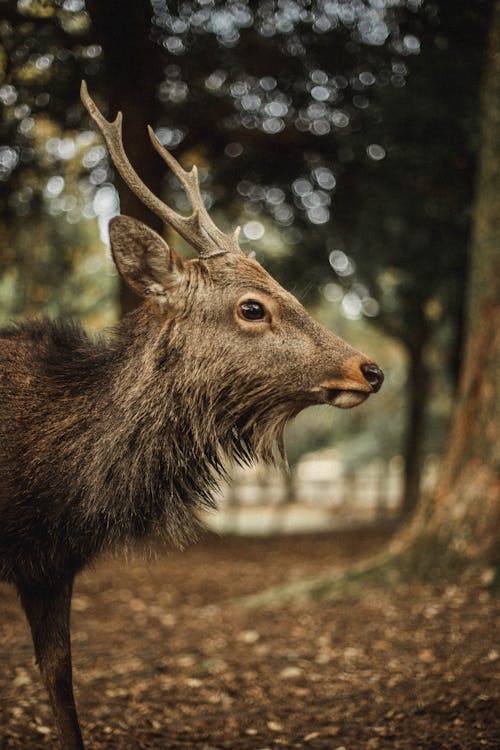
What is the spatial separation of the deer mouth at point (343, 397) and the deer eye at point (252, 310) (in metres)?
0.44

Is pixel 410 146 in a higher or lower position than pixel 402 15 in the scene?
lower

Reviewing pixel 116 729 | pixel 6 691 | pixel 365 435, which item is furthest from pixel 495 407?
pixel 365 435

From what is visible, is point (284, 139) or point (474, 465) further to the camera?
point (284, 139)

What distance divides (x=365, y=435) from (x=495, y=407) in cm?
1231

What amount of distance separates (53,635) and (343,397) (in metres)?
1.71

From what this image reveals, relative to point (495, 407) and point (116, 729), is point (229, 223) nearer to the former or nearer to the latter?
point (495, 407)

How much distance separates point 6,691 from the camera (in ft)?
13.7

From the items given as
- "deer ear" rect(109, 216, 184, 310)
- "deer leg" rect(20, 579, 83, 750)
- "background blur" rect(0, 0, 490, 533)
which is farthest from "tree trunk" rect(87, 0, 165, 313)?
"deer leg" rect(20, 579, 83, 750)

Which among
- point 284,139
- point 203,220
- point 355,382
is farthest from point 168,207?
point 284,139

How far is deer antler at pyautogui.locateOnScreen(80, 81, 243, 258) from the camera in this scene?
321cm

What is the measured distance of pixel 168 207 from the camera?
334cm

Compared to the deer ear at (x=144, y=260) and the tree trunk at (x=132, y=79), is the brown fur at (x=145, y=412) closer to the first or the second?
the deer ear at (x=144, y=260)

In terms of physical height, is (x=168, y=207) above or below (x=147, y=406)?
above

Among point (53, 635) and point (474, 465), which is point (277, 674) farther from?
point (474, 465)
